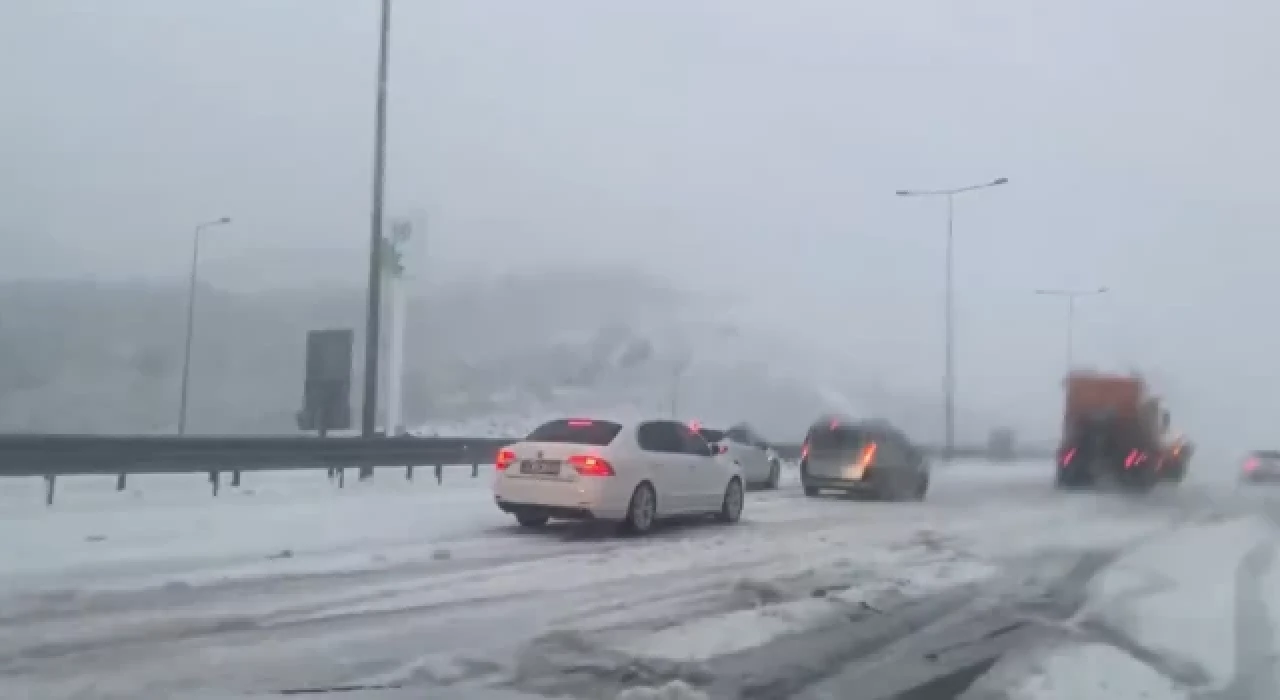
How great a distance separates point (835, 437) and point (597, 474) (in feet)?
39.6

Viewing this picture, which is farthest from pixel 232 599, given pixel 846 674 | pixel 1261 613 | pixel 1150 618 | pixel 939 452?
pixel 939 452

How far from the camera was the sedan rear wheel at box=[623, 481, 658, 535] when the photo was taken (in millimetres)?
16156

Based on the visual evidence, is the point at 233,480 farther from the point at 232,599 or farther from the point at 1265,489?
the point at 1265,489

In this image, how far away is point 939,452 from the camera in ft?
163

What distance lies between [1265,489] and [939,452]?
41.9ft

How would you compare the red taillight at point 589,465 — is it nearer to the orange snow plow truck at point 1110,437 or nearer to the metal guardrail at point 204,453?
the metal guardrail at point 204,453

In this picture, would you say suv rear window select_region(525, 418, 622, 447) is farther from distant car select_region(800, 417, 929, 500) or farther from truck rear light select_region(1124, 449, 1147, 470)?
truck rear light select_region(1124, 449, 1147, 470)

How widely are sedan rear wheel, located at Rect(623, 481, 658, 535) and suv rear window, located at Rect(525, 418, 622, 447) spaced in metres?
0.81

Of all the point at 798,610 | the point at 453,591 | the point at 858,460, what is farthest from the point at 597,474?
the point at 858,460

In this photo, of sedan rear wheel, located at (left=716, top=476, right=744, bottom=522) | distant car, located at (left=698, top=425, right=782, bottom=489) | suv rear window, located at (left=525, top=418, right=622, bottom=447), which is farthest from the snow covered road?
distant car, located at (left=698, top=425, right=782, bottom=489)

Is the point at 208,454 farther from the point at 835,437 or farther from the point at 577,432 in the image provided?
the point at 835,437

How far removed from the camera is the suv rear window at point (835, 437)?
1040 inches

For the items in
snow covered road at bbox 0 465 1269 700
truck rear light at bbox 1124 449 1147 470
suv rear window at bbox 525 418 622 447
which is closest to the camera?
snow covered road at bbox 0 465 1269 700

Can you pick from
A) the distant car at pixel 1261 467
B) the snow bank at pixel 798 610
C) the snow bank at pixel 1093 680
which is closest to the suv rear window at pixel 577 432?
the snow bank at pixel 798 610
